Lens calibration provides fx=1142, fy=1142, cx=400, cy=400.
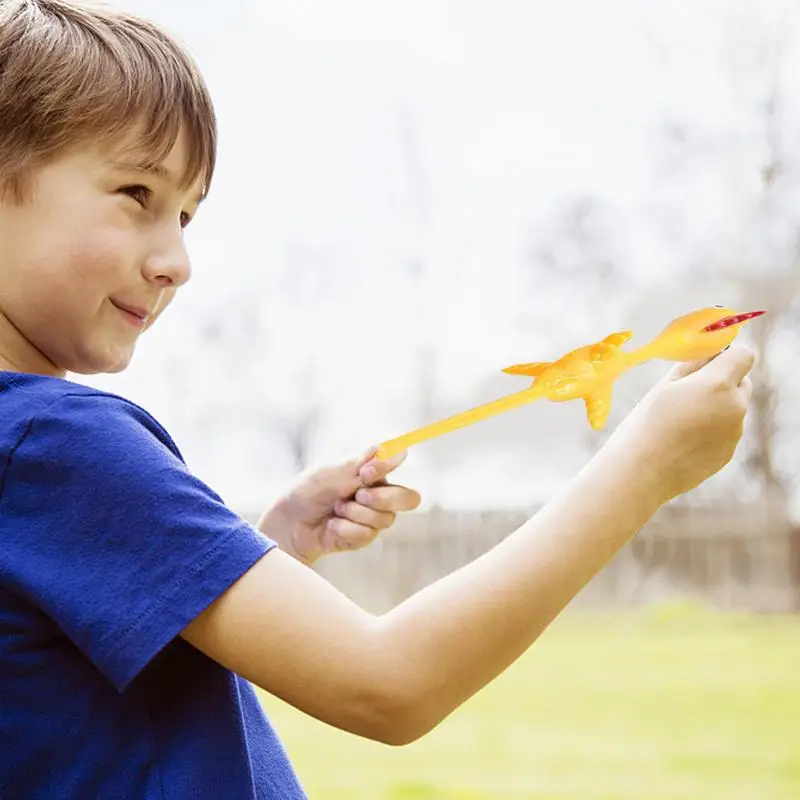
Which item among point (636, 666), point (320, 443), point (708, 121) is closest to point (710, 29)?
point (708, 121)

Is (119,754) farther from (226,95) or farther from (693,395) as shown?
(226,95)

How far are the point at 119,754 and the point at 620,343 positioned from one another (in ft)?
0.88

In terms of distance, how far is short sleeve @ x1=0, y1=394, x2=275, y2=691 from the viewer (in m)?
0.41

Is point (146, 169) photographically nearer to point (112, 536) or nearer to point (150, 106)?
point (150, 106)

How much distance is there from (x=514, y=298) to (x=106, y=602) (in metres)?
1.86

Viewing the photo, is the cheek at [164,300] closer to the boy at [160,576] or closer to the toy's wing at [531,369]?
the boy at [160,576]

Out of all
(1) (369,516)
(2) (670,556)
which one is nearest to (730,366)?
(1) (369,516)

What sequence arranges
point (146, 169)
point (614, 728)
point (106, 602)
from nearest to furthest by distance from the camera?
point (106, 602) → point (146, 169) → point (614, 728)

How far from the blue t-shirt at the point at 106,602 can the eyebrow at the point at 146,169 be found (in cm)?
11

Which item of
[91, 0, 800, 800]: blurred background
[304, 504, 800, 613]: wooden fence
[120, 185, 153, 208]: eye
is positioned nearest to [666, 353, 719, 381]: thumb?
[120, 185, 153, 208]: eye

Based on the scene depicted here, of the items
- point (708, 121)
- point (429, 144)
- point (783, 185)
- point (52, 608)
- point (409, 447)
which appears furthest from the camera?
point (429, 144)

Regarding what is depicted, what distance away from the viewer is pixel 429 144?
239 centimetres

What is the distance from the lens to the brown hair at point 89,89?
Answer: 512 mm

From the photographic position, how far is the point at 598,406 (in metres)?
0.50
